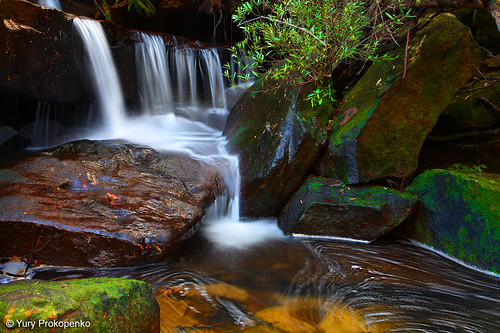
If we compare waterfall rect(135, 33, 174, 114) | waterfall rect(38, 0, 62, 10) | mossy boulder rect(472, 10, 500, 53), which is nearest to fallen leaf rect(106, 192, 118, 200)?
waterfall rect(135, 33, 174, 114)

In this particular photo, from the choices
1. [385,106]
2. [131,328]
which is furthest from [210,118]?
[131,328]

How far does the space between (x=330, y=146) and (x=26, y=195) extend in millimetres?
4222

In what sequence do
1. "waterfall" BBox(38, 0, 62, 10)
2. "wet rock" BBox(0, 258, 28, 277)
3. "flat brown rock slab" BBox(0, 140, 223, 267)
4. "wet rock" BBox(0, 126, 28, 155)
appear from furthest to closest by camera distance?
"waterfall" BBox(38, 0, 62, 10) < "wet rock" BBox(0, 126, 28, 155) < "flat brown rock slab" BBox(0, 140, 223, 267) < "wet rock" BBox(0, 258, 28, 277)

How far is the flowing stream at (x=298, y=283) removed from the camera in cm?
275

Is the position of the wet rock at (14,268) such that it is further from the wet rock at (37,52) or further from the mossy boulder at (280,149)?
the wet rock at (37,52)

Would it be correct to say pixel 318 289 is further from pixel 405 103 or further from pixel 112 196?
pixel 405 103

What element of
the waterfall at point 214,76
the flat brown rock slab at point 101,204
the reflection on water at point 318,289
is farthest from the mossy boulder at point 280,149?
the waterfall at point 214,76

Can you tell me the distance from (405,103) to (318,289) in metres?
3.00

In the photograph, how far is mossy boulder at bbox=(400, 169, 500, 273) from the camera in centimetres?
361

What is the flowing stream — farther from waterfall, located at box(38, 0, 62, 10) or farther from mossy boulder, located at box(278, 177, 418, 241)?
waterfall, located at box(38, 0, 62, 10)

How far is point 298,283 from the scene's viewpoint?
3.46 meters

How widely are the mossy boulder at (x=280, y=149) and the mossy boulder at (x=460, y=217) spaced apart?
1681mm

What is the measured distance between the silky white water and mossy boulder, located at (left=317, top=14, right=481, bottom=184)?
5.71 ft

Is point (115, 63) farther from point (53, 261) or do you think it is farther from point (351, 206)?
point (351, 206)
